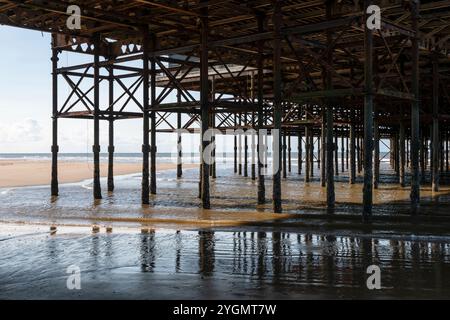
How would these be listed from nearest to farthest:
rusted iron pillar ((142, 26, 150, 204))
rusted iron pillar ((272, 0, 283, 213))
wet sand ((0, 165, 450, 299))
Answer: wet sand ((0, 165, 450, 299))
rusted iron pillar ((272, 0, 283, 213))
rusted iron pillar ((142, 26, 150, 204))

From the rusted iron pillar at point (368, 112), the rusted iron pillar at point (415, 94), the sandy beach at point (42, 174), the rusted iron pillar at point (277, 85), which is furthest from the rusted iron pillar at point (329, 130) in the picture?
the sandy beach at point (42, 174)

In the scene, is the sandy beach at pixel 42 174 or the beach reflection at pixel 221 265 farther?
the sandy beach at pixel 42 174

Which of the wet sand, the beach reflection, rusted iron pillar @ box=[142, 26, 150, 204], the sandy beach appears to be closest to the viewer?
the beach reflection

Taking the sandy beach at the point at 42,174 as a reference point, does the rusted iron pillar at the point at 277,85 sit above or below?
above

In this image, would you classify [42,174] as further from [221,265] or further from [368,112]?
[221,265]

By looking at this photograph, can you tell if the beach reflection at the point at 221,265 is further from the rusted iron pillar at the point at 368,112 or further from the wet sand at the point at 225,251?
the rusted iron pillar at the point at 368,112

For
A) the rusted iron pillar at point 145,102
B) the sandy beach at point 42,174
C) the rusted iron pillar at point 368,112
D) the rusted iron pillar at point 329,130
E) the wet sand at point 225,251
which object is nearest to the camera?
the wet sand at point 225,251

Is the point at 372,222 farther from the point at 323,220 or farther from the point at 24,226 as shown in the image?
the point at 24,226

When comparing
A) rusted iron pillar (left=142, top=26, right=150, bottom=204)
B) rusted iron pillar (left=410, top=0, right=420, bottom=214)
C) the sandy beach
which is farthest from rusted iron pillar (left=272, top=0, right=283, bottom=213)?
the sandy beach

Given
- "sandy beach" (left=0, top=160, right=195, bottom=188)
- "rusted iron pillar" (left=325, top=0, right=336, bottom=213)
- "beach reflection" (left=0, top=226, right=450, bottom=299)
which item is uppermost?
"rusted iron pillar" (left=325, top=0, right=336, bottom=213)

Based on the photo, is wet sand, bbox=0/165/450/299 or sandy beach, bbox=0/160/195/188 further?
sandy beach, bbox=0/160/195/188

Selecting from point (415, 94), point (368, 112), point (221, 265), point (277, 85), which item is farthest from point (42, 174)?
point (221, 265)

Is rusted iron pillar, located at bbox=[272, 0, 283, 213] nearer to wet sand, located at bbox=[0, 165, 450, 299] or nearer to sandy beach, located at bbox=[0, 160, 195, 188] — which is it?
wet sand, located at bbox=[0, 165, 450, 299]

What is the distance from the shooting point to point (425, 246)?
9.66 metres
